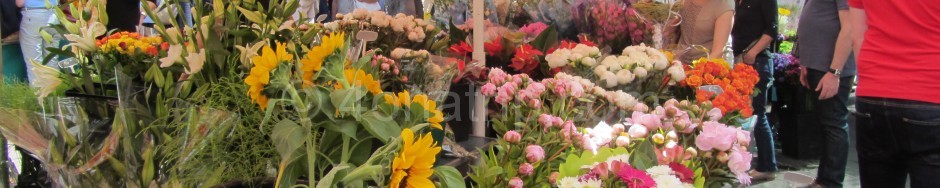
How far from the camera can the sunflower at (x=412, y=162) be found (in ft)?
3.34

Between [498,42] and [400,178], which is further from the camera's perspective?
[498,42]

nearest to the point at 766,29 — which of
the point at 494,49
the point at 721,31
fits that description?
the point at 721,31

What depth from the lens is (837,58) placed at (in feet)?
10.0

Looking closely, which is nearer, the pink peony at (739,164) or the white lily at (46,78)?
the white lily at (46,78)

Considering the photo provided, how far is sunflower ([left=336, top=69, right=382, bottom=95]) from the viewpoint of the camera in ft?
3.66

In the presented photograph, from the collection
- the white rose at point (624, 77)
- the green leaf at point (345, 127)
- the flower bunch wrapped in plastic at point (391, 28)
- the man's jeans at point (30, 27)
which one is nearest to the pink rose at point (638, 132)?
the white rose at point (624, 77)

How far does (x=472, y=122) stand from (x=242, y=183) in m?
0.92

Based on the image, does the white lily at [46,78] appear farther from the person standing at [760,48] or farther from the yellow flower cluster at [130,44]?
the person standing at [760,48]

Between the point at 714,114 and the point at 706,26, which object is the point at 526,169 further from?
the point at 706,26

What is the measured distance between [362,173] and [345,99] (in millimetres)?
101

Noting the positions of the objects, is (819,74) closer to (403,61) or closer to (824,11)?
(824,11)

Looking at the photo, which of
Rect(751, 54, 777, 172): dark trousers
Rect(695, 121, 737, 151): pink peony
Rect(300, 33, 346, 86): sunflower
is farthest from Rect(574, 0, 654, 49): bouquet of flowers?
Rect(751, 54, 777, 172): dark trousers

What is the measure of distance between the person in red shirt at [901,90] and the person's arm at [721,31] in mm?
1190

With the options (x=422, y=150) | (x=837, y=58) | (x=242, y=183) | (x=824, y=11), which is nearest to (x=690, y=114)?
(x=422, y=150)
